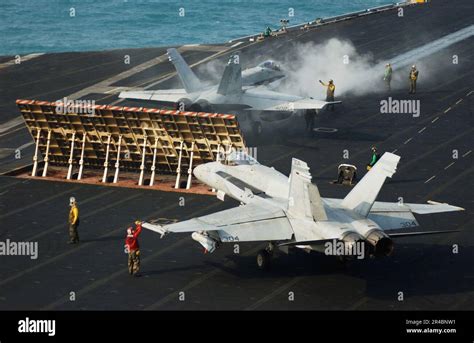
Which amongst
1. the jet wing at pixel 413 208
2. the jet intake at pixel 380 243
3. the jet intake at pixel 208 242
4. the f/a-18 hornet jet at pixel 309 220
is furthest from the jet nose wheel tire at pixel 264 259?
the jet intake at pixel 380 243

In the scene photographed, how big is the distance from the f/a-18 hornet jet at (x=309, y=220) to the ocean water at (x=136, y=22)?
111m

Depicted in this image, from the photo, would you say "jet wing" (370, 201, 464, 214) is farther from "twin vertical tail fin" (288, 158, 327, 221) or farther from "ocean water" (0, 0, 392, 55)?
"ocean water" (0, 0, 392, 55)

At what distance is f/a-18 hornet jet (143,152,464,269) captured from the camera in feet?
129

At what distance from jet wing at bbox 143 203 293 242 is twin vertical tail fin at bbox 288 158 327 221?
3.38 ft

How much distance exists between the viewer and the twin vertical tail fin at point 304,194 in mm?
40062

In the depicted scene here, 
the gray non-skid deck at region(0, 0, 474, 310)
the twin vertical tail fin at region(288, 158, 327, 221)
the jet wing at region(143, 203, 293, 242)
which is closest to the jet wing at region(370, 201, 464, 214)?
the gray non-skid deck at region(0, 0, 474, 310)

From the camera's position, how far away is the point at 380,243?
38.7 m

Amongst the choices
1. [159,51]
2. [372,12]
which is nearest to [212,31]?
[372,12]

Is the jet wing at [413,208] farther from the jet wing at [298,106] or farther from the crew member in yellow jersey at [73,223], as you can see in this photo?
the jet wing at [298,106]

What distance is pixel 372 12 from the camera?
359ft

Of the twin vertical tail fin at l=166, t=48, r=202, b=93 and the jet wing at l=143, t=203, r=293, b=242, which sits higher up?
the twin vertical tail fin at l=166, t=48, r=202, b=93

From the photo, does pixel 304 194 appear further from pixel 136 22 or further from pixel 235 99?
pixel 136 22

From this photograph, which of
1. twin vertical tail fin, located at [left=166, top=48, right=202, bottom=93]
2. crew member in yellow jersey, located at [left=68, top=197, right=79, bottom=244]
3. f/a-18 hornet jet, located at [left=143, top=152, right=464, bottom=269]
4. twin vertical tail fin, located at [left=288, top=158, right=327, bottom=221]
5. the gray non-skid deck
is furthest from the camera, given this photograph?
twin vertical tail fin, located at [left=166, top=48, right=202, bottom=93]
